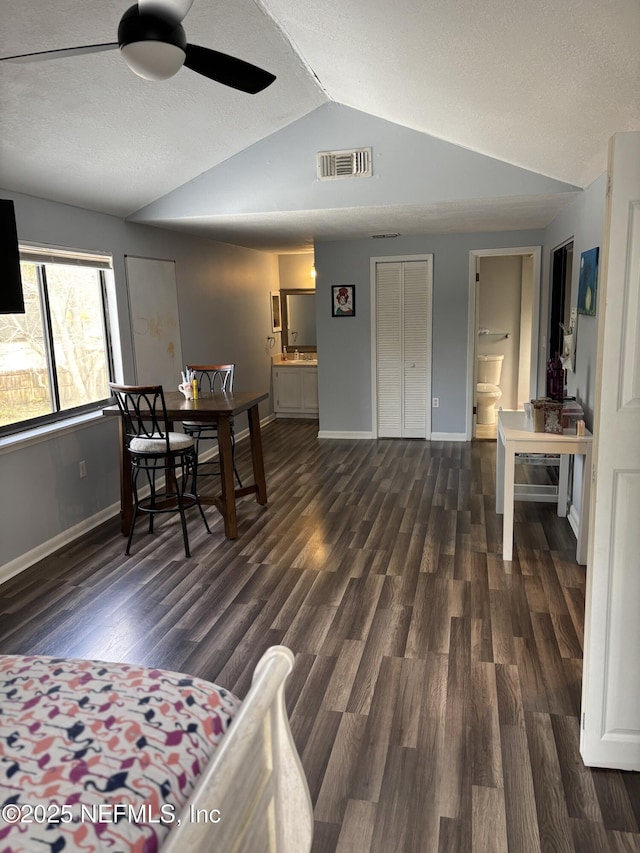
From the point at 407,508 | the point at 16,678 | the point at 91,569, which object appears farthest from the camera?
the point at 407,508

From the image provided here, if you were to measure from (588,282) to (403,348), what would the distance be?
10.4 feet

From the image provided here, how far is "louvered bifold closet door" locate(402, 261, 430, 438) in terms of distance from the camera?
21.2ft

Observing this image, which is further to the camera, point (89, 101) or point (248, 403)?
point (248, 403)

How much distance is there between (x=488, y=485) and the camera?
5.02 meters

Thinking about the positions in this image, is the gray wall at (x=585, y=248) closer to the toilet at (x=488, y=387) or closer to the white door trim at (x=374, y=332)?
the white door trim at (x=374, y=332)

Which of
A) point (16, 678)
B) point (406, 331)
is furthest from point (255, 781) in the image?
point (406, 331)

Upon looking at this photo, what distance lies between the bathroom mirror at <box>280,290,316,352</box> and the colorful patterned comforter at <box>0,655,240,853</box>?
733cm

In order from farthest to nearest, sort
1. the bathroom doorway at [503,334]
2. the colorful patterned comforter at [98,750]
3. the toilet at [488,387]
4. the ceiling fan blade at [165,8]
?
the bathroom doorway at [503,334] → the toilet at [488,387] → the ceiling fan blade at [165,8] → the colorful patterned comforter at [98,750]

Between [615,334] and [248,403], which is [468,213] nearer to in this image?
[248,403]

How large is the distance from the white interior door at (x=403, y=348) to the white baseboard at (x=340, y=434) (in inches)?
6.2

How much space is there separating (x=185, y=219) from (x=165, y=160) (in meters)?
0.72

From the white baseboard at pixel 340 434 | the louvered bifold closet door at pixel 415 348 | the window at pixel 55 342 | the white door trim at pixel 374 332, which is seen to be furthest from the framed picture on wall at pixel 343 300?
the window at pixel 55 342

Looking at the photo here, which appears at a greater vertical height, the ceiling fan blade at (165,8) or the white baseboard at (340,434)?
the ceiling fan blade at (165,8)

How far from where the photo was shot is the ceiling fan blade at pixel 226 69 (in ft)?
6.34
